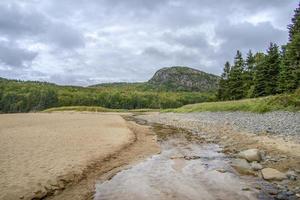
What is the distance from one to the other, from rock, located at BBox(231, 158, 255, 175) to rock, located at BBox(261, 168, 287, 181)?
68 cm

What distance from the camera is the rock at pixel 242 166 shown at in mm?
12492

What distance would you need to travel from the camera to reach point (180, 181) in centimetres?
1134

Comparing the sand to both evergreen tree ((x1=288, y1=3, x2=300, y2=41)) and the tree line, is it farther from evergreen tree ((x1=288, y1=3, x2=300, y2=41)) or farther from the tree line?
evergreen tree ((x1=288, y1=3, x2=300, y2=41))

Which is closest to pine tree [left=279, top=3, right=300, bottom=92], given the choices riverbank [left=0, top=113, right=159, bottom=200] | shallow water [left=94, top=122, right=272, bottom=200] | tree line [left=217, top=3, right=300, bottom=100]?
tree line [left=217, top=3, right=300, bottom=100]

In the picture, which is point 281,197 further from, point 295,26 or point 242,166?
point 295,26

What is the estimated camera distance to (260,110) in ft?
110

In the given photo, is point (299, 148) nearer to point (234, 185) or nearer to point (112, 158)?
point (234, 185)

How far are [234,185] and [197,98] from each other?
608ft

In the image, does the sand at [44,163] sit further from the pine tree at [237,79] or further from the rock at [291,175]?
the pine tree at [237,79]

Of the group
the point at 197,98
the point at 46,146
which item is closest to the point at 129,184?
the point at 46,146

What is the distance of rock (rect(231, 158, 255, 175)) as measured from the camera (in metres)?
12.5

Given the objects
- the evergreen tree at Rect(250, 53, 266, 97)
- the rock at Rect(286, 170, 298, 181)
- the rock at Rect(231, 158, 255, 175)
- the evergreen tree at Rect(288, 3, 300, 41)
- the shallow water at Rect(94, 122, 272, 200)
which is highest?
the evergreen tree at Rect(288, 3, 300, 41)

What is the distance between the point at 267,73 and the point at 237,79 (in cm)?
1112

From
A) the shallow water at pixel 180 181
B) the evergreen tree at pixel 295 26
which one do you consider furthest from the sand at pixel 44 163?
the evergreen tree at pixel 295 26
